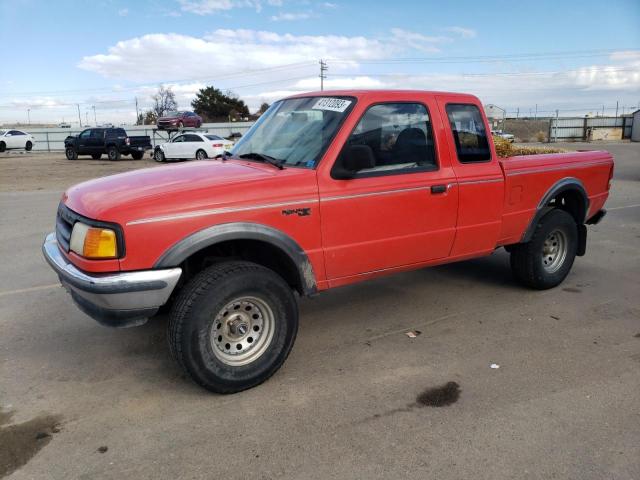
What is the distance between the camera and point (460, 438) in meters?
2.99

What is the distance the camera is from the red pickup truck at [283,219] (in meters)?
3.20

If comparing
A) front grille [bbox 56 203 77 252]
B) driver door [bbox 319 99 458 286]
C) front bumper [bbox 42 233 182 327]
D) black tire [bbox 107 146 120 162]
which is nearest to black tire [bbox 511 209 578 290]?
driver door [bbox 319 99 458 286]

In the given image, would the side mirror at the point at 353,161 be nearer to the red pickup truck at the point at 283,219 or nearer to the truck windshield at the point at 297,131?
the red pickup truck at the point at 283,219

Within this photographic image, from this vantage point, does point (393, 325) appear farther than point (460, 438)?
Yes

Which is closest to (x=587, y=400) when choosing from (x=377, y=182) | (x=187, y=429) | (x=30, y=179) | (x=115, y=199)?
(x=377, y=182)

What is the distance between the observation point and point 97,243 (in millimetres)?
3129

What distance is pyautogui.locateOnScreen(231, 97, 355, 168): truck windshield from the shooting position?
154 inches

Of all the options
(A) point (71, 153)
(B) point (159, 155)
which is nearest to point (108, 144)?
(A) point (71, 153)

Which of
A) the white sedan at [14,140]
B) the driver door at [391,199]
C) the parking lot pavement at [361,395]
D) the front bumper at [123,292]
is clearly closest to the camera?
the parking lot pavement at [361,395]

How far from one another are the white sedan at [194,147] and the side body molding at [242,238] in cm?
2157

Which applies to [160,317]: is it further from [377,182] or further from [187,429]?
[377,182]

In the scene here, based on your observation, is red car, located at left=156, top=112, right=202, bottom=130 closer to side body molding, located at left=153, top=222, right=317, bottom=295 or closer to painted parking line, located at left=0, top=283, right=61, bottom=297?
painted parking line, located at left=0, top=283, right=61, bottom=297

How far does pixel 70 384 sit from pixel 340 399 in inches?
72.6

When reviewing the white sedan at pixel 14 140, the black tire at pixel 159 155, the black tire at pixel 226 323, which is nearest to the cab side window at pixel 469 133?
the black tire at pixel 226 323
